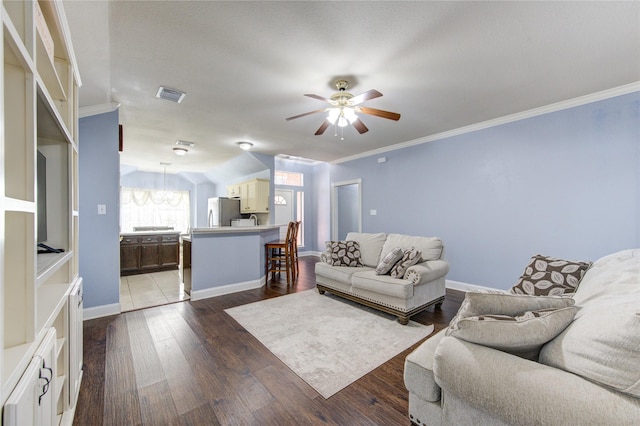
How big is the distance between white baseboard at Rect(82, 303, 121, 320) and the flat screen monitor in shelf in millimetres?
1989

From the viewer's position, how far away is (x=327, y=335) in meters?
2.62

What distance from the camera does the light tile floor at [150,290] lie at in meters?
3.57

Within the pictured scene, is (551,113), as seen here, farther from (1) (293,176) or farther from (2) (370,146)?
(1) (293,176)

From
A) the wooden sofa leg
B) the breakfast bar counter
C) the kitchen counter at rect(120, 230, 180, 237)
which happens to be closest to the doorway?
the kitchen counter at rect(120, 230, 180, 237)

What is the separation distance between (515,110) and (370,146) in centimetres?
236

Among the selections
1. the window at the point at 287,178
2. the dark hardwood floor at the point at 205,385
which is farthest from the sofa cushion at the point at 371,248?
the window at the point at 287,178

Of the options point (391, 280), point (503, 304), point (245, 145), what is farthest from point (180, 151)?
point (503, 304)

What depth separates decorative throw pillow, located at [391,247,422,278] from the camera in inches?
120

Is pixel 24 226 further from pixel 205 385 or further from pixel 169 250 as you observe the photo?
pixel 169 250

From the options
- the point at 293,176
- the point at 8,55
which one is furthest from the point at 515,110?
the point at 293,176

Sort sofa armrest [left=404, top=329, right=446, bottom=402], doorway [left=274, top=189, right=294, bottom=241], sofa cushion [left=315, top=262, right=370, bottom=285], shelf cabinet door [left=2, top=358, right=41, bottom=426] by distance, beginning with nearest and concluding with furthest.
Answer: shelf cabinet door [left=2, top=358, right=41, bottom=426]
sofa armrest [left=404, top=329, right=446, bottom=402]
sofa cushion [left=315, top=262, right=370, bottom=285]
doorway [left=274, top=189, right=294, bottom=241]

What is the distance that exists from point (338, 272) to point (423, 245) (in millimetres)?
1151

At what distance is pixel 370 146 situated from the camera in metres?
5.22

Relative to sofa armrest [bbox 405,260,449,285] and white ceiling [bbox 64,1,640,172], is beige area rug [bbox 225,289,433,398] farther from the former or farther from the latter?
white ceiling [bbox 64,1,640,172]
